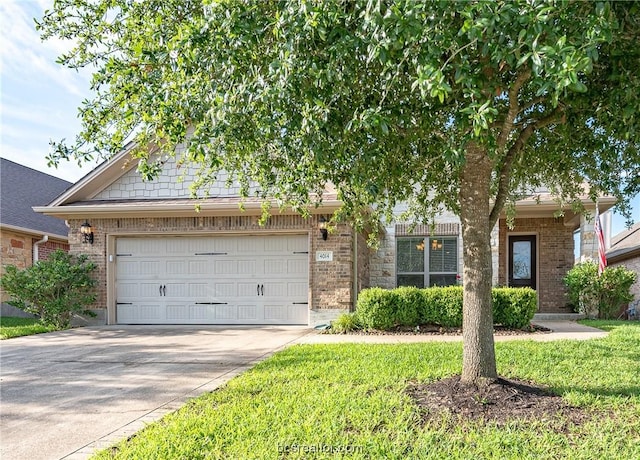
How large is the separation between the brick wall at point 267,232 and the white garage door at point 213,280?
0.31 metres

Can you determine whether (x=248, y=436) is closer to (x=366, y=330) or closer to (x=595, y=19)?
(x=595, y=19)

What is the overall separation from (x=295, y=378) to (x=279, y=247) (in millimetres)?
5613

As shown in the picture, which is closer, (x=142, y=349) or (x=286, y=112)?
(x=286, y=112)

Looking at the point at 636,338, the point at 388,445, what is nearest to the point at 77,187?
the point at 388,445

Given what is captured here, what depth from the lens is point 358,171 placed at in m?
3.81

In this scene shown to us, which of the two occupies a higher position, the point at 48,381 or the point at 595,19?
the point at 595,19

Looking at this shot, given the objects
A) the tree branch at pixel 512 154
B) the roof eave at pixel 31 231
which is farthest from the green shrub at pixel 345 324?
the roof eave at pixel 31 231

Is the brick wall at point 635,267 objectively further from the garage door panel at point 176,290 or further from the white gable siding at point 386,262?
the garage door panel at point 176,290

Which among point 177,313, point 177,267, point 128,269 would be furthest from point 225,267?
point 128,269

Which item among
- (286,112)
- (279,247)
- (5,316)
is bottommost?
(5,316)

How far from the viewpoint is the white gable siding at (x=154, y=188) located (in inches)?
429

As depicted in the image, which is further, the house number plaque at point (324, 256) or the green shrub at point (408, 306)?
the house number plaque at point (324, 256)

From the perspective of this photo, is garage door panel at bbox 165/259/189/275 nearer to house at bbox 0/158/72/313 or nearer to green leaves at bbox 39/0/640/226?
house at bbox 0/158/72/313

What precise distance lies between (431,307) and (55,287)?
8590 millimetres
